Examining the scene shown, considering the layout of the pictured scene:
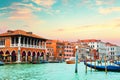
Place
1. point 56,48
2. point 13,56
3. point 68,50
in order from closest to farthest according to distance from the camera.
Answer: point 13,56 → point 56,48 → point 68,50

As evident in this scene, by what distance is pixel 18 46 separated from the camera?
3659cm

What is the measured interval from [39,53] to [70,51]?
2279cm

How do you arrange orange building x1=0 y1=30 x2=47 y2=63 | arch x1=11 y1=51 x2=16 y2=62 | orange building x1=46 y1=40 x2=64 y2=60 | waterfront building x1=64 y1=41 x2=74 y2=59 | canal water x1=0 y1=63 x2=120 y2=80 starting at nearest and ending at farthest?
canal water x1=0 y1=63 x2=120 y2=80 → orange building x1=0 y1=30 x2=47 y2=63 → arch x1=11 y1=51 x2=16 y2=62 → orange building x1=46 y1=40 x2=64 y2=60 → waterfront building x1=64 y1=41 x2=74 y2=59

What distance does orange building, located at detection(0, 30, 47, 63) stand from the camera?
36.8 m

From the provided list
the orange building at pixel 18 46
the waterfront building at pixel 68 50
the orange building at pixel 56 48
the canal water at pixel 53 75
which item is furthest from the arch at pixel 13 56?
the waterfront building at pixel 68 50

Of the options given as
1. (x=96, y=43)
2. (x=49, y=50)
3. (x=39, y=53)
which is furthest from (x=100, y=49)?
(x=39, y=53)

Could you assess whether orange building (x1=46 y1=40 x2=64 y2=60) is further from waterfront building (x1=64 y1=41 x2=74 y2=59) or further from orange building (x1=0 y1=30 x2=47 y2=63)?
orange building (x1=0 y1=30 x2=47 y2=63)

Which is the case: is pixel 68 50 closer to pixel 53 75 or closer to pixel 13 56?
pixel 13 56

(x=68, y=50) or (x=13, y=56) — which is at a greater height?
(x=68, y=50)

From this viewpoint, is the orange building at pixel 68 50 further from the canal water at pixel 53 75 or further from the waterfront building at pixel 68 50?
the canal water at pixel 53 75

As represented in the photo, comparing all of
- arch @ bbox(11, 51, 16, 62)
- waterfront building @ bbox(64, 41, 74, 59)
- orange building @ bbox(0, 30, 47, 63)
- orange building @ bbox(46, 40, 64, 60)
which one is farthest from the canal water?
waterfront building @ bbox(64, 41, 74, 59)

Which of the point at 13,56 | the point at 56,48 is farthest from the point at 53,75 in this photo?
the point at 56,48

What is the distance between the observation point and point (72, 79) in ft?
51.0

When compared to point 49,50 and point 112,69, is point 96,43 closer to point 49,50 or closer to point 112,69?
point 49,50
